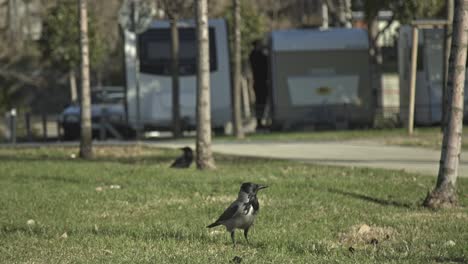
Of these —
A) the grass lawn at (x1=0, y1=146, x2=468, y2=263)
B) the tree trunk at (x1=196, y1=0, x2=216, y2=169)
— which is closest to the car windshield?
the grass lawn at (x1=0, y1=146, x2=468, y2=263)

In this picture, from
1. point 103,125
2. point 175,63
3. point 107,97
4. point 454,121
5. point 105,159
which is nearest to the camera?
point 454,121

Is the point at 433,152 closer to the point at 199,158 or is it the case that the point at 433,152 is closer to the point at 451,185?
the point at 199,158

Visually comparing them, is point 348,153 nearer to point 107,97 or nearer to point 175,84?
point 175,84

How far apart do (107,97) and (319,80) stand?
22.4 feet

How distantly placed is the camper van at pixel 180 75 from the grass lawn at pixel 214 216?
13.1 m

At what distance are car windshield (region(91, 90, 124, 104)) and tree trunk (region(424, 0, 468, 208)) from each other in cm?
2281

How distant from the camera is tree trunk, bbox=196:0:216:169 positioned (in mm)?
16547

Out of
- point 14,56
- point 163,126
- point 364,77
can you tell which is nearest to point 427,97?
point 364,77

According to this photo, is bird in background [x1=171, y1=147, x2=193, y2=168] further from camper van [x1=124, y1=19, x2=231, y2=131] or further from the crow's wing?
camper van [x1=124, y1=19, x2=231, y2=131]

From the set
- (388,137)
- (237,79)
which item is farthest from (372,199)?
(237,79)

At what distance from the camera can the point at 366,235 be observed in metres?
9.72

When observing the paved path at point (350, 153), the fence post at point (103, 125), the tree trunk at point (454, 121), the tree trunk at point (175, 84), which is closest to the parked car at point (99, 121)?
the fence post at point (103, 125)

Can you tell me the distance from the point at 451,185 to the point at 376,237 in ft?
8.07

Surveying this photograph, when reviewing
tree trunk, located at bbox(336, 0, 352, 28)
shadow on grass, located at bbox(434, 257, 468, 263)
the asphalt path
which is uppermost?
tree trunk, located at bbox(336, 0, 352, 28)
